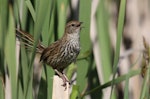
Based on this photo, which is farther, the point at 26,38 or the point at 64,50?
the point at 64,50

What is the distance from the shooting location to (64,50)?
1.90 metres

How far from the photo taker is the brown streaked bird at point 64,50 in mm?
1825

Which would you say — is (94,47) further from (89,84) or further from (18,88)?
(18,88)

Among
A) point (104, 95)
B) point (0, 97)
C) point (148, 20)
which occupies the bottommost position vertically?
point (104, 95)

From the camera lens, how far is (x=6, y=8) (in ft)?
4.56

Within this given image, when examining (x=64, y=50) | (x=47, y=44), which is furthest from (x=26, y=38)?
(x=64, y=50)

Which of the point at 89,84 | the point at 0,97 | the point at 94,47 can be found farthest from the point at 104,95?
the point at 0,97

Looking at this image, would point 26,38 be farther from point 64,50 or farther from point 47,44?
point 64,50

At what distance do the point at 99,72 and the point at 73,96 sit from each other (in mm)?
642

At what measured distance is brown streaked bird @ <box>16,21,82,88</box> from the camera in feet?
5.99

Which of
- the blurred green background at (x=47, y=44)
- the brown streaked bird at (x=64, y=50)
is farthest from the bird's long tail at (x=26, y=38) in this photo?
the brown streaked bird at (x=64, y=50)

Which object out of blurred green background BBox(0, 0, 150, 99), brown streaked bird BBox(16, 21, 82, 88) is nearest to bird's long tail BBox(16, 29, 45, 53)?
blurred green background BBox(0, 0, 150, 99)

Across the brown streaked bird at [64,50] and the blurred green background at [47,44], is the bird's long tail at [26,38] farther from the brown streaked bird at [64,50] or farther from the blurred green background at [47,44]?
the brown streaked bird at [64,50]

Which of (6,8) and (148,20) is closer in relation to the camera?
(6,8)
